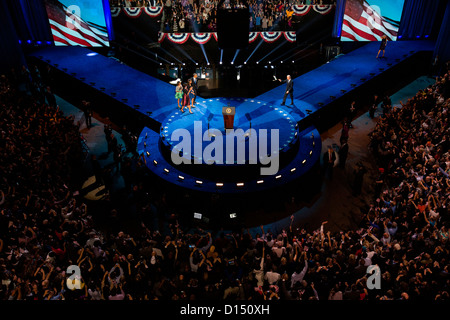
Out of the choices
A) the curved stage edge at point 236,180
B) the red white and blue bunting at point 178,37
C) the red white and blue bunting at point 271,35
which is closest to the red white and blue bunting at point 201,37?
the red white and blue bunting at point 178,37

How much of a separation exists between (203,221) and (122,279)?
344 centimetres

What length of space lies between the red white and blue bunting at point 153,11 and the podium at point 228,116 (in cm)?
1287

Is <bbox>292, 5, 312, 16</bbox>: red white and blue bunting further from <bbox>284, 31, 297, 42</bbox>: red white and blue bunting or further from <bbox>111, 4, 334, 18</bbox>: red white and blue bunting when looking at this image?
<bbox>284, 31, 297, 42</bbox>: red white and blue bunting

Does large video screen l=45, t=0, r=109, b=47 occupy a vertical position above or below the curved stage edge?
above

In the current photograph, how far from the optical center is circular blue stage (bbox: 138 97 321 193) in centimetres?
1016

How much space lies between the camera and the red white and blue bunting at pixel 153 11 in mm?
21156

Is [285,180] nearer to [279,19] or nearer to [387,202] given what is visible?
[387,202]

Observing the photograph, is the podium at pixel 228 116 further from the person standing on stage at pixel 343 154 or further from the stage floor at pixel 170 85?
the person standing on stage at pixel 343 154

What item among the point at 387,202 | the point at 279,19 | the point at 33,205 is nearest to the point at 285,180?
the point at 387,202

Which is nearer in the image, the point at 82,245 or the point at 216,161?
the point at 82,245

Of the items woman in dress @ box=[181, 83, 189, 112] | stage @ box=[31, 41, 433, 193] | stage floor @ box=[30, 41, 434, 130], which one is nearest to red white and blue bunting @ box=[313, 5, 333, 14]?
stage floor @ box=[30, 41, 434, 130]

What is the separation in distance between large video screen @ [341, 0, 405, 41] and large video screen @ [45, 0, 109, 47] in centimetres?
1427

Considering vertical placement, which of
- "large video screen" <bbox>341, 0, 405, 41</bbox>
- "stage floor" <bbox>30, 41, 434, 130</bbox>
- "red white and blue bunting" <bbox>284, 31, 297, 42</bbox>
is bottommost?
"stage floor" <bbox>30, 41, 434, 130</bbox>

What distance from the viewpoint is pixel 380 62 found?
56.9ft
